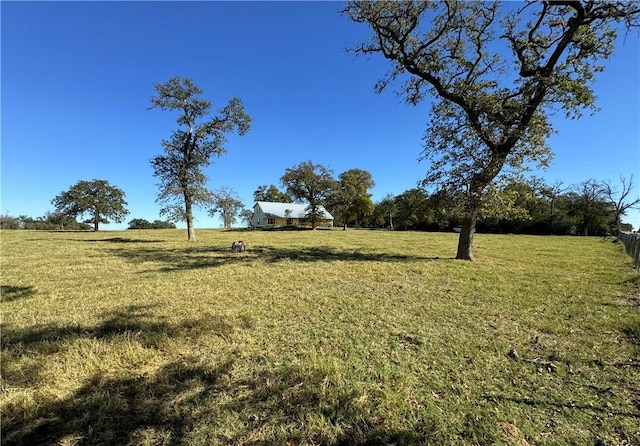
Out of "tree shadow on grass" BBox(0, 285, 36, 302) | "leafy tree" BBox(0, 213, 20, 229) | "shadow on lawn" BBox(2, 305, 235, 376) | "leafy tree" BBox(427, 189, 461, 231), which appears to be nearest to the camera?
"shadow on lawn" BBox(2, 305, 235, 376)

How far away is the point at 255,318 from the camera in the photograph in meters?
4.94

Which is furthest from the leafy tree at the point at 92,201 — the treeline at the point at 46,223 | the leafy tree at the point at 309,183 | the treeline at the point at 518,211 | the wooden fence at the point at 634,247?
the wooden fence at the point at 634,247

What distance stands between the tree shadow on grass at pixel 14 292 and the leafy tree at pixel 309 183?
3814 cm

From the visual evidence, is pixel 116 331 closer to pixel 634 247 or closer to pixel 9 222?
pixel 634 247

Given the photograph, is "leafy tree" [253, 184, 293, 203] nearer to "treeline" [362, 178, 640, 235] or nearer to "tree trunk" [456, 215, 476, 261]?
"treeline" [362, 178, 640, 235]

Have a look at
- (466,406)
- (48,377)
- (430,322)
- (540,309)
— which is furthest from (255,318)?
(540,309)

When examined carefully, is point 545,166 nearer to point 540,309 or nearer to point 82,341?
point 540,309

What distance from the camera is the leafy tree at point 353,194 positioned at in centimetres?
4544

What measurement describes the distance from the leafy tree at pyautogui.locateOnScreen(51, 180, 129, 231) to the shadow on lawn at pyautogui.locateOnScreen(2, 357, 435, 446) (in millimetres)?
54547

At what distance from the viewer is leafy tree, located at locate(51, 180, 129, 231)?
4438 cm

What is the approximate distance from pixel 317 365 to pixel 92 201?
183 ft

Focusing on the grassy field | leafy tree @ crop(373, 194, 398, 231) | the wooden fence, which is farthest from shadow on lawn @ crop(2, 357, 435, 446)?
leafy tree @ crop(373, 194, 398, 231)

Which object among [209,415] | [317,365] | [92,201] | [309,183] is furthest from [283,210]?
[209,415]

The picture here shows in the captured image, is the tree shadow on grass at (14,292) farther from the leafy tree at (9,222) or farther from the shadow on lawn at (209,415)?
the leafy tree at (9,222)
